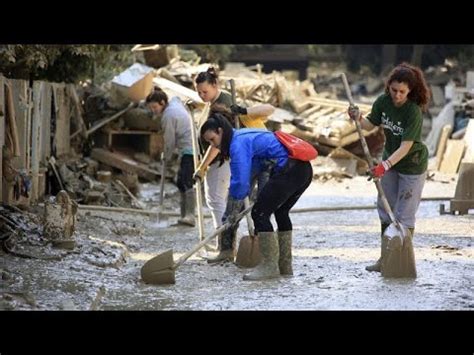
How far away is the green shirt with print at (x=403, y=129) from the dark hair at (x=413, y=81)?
0.24ft

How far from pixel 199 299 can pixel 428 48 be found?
26.0 m

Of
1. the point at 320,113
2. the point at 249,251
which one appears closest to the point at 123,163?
the point at 320,113

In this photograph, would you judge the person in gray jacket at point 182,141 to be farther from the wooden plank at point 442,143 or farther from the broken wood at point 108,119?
the wooden plank at point 442,143

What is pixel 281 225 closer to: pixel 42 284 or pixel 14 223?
pixel 42 284

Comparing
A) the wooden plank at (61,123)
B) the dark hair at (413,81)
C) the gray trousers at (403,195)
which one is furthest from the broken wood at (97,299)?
the wooden plank at (61,123)

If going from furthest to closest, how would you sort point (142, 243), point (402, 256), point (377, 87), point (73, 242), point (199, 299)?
point (377, 87) < point (142, 243) < point (73, 242) < point (402, 256) < point (199, 299)

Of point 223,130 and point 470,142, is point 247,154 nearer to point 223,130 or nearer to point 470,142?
point 223,130

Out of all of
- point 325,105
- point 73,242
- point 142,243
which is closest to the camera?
point 73,242

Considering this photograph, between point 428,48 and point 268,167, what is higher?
point 428,48

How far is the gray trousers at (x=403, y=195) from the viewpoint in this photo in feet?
28.2

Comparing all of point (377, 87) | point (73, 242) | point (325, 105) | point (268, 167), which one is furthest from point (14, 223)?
point (377, 87)

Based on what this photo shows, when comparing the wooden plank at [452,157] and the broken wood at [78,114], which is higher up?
the broken wood at [78,114]
